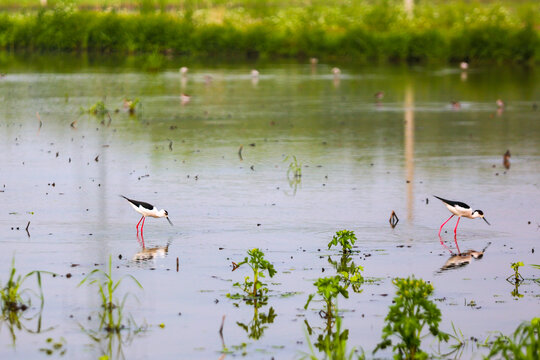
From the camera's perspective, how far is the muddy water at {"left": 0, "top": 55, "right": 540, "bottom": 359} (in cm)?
936

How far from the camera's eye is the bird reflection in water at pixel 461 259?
37.1ft

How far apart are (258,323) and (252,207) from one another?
5.16 metres

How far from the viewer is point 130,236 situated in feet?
41.2

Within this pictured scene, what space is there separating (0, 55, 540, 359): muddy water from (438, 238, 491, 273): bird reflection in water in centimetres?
9

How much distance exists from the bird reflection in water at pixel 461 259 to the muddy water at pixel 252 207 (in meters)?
0.09

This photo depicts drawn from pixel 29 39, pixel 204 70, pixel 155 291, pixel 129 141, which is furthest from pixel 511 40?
pixel 155 291

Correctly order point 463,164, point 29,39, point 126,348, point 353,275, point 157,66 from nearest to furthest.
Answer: point 126,348 → point 353,275 → point 463,164 → point 157,66 → point 29,39

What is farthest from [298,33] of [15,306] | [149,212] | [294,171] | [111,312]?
[111,312]

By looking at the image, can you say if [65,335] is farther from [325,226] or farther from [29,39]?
[29,39]

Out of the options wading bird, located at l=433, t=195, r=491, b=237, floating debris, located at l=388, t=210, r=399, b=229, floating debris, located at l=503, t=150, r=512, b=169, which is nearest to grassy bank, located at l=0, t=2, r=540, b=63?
floating debris, located at l=503, t=150, r=512, b=169

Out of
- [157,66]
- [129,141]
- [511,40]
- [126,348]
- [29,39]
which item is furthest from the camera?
[29,39]

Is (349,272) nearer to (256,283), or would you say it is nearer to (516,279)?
(256,283)

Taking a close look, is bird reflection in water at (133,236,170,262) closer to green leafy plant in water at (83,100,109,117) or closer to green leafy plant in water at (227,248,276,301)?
green leafy plant in water at (227,248,276,301)

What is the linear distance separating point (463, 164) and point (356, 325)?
965 cm
